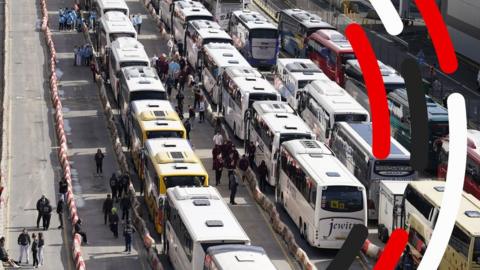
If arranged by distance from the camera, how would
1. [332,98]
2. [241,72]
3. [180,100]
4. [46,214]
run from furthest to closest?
[180,100] < [241,72] < [332,98] < [46,214]

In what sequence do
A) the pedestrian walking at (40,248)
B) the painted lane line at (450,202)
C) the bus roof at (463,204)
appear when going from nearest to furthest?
1. the painted lane line at (450,202)
2. the bus roof at (463,204)
3. the pedestrian walking at (40,248)

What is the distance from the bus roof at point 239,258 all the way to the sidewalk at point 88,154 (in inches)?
344

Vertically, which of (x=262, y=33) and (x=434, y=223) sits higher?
(x=434, y=223)

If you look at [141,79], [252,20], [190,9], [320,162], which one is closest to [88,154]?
[141,79]

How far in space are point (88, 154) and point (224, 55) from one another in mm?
14213

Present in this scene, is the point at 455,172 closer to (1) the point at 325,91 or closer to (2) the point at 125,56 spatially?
(1) the point at 325,91

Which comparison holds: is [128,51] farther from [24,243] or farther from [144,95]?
[24,243]

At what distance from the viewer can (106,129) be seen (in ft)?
264

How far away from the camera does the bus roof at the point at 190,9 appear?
10119 centimetres

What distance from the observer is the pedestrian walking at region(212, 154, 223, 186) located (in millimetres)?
68688

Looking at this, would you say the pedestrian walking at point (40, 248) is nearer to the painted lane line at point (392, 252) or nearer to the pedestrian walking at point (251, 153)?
the pedestrian walking at point (251, 153)

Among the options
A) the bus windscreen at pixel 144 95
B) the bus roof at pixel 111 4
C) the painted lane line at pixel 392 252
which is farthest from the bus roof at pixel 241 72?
the painted lane line at pixel 392 252

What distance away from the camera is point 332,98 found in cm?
7350

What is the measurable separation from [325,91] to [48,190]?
15943 mm
